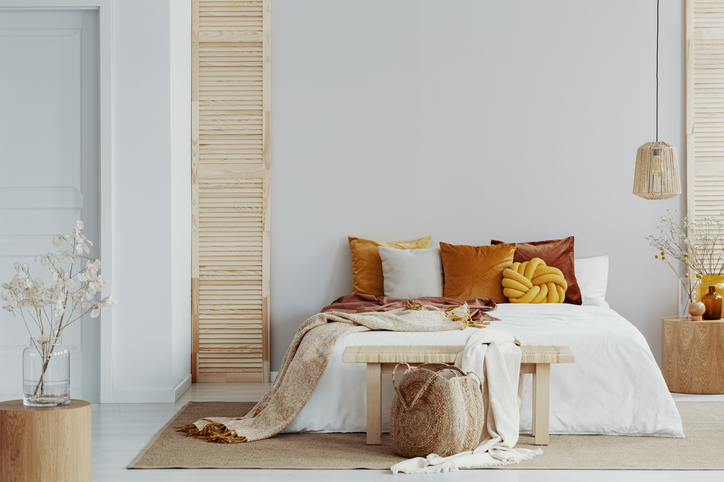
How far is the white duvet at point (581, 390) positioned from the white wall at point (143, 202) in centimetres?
119

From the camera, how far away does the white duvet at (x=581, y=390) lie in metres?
3.12

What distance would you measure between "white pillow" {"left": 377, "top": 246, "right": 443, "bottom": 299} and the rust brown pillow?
1.84 feet

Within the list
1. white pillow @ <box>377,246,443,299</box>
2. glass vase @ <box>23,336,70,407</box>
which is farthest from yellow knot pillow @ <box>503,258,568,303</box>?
glass vase @ <box>23,336,70,407</box>

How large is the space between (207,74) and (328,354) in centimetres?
242

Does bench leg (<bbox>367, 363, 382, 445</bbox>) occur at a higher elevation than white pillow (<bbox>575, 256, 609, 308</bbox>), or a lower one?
lower

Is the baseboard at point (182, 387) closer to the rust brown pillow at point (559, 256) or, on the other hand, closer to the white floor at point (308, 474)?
the white floor at point (308, 474)

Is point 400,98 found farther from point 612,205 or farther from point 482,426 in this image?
point 482,426

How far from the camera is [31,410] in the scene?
2.23 metres

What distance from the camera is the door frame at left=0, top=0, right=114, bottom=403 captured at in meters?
3.87

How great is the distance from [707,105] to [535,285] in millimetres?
1790

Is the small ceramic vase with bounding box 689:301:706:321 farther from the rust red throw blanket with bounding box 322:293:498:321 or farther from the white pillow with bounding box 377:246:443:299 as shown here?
the white pillow with bounding box 377:246:443:299

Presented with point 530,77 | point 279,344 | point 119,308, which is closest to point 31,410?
point 119,308

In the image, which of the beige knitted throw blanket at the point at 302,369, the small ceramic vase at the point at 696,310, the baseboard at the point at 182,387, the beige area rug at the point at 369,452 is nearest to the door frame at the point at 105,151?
the baseboard at the point at 182,387

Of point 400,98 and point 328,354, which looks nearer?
point 328,354
